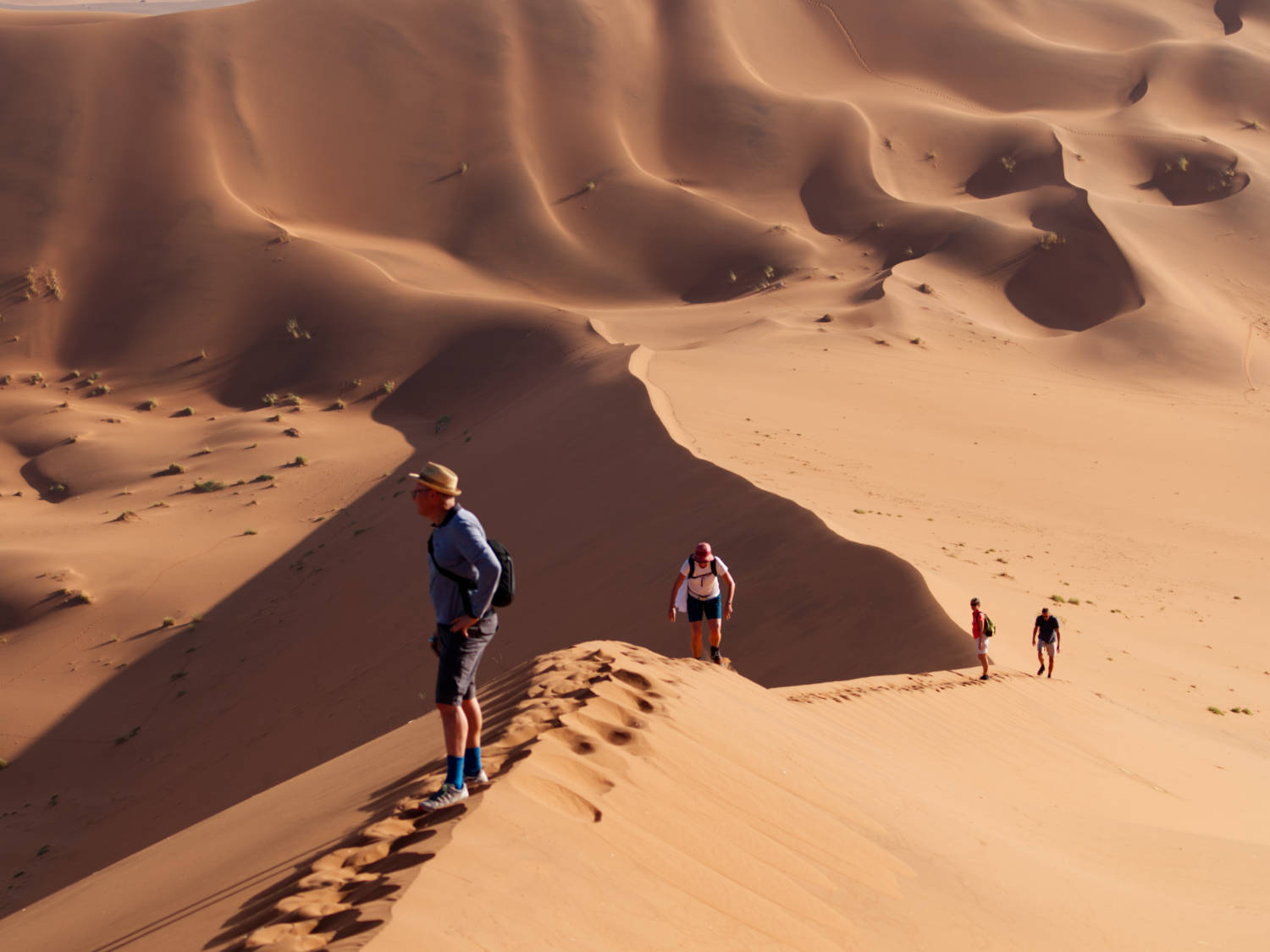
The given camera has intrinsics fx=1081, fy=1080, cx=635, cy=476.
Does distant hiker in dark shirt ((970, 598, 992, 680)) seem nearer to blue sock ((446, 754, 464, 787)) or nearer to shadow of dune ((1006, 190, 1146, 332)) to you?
blue sock ((446, 754, 464, 787))

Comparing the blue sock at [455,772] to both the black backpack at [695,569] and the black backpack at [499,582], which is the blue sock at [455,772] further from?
the black backpack at [695,569]

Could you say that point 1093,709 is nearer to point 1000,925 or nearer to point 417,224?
point 1000,925

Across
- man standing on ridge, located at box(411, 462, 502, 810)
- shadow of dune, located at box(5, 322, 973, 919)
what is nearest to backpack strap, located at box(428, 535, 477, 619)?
man standing on ridge, located at box(411, 462, 502, 810)

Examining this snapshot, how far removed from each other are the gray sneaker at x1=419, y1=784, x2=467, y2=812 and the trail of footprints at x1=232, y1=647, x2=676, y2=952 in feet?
0.12

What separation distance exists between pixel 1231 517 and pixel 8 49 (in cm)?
4838

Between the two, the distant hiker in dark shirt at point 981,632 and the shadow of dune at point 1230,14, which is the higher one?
the shadow of dune at point 1230,14

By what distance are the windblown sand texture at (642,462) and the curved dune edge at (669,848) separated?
0.11 ft

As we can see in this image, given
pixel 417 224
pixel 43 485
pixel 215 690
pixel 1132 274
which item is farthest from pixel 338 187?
pixel 215 690

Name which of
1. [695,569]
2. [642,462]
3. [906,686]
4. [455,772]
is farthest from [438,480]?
[642,462]

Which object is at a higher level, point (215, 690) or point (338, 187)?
point (338, 187)

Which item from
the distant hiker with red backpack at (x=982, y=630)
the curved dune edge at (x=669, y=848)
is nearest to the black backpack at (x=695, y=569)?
the curved dune edge at (x=669, y=848)

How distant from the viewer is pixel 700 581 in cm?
826

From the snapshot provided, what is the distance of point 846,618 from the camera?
414 inches

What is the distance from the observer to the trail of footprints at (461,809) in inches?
144
